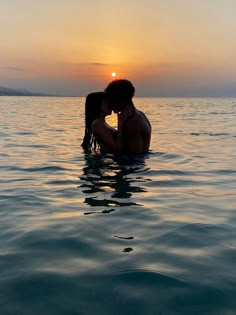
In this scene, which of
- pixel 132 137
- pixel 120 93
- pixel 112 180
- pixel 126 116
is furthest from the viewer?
pixel 132 137

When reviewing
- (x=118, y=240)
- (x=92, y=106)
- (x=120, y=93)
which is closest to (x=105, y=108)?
(x=92, y=106)

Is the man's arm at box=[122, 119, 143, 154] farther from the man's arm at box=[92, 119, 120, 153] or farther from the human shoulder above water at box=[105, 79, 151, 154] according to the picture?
the man's arm at box=[92, 119, 120, 153]

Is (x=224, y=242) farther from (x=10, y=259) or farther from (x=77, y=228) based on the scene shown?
(x=10, y=259)

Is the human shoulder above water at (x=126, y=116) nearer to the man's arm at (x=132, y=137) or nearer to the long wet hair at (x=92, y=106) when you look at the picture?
the man's arm at (x=132, y=137)

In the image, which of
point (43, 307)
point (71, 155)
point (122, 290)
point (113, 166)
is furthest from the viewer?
point (71, 155)

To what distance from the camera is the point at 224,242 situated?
409cm

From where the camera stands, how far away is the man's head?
25.3 feet

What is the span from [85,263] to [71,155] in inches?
269

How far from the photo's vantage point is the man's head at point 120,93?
7711 mm

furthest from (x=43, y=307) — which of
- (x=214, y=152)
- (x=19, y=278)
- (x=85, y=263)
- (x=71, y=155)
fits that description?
(x=214, y=152)

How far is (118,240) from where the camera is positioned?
13.5ft

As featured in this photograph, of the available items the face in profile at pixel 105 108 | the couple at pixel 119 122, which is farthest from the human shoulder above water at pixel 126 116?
the face in profile at pixel 105 108

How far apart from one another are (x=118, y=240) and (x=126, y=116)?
4148 millimetres

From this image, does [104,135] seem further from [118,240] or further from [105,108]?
[118,240]
